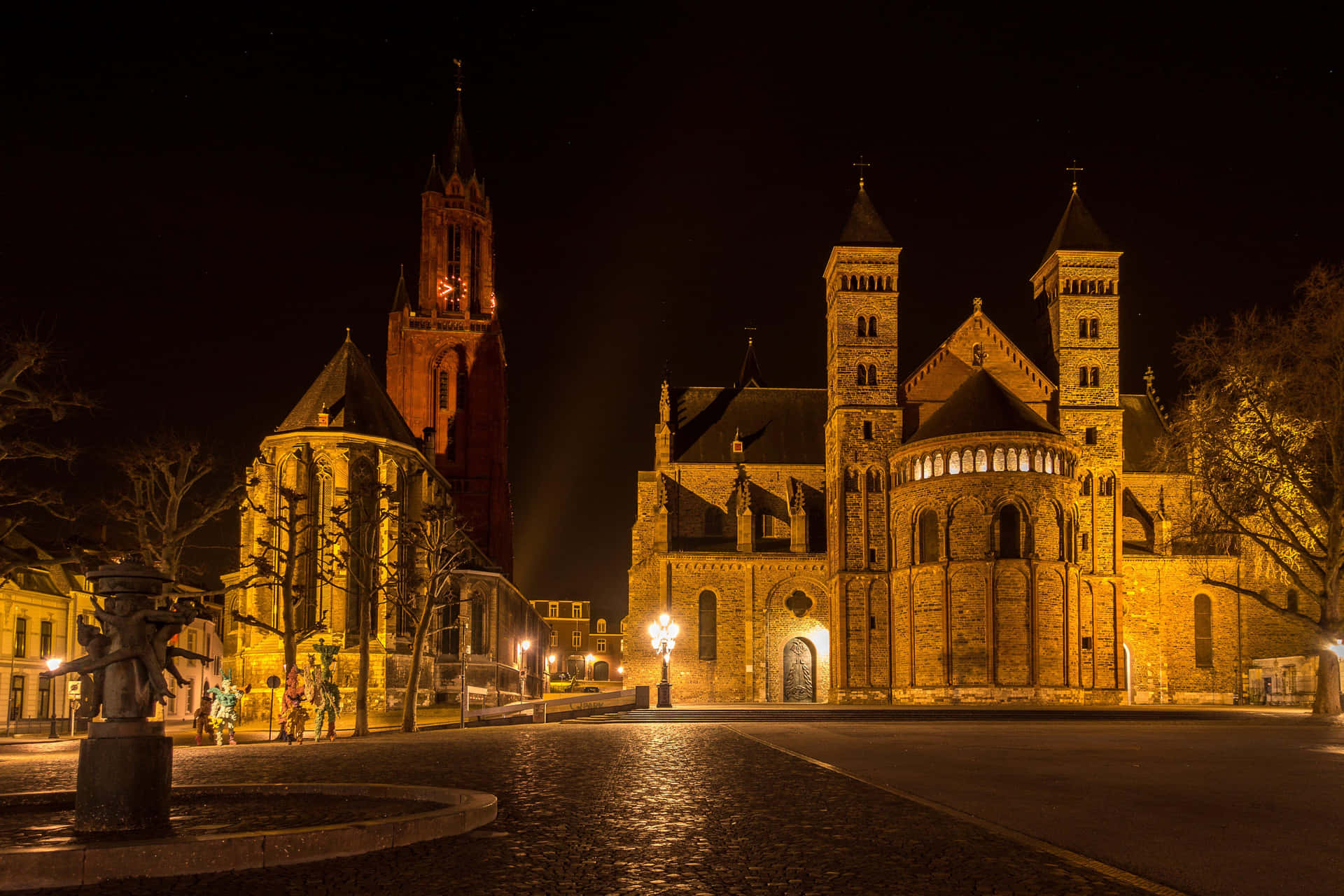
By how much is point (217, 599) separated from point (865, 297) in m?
38.2

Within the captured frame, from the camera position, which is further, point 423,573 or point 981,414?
point 981,414

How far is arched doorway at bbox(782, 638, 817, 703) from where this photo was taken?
63.5 m

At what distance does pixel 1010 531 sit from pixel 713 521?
61.3 feet

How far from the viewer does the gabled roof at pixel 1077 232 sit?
62625 millimetres

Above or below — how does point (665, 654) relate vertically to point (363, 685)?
above

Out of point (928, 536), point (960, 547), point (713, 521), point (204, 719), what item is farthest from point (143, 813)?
point (713, 521)

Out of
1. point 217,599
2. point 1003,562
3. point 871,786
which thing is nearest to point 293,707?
point 871,786

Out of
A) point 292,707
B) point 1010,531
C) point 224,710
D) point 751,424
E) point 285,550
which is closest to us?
point 292,707

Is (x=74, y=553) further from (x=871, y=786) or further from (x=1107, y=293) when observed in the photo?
(x=1107, y=293)

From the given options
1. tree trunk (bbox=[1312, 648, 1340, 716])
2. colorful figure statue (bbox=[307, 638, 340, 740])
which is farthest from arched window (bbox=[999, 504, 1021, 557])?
colorful figure statue (bbox=[307, 638, 340, 740])

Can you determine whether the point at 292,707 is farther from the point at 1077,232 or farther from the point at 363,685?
the point at 1077,232

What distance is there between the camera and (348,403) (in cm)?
5178

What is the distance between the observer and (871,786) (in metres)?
16.2

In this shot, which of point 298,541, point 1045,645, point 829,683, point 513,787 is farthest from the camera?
point 829,683
